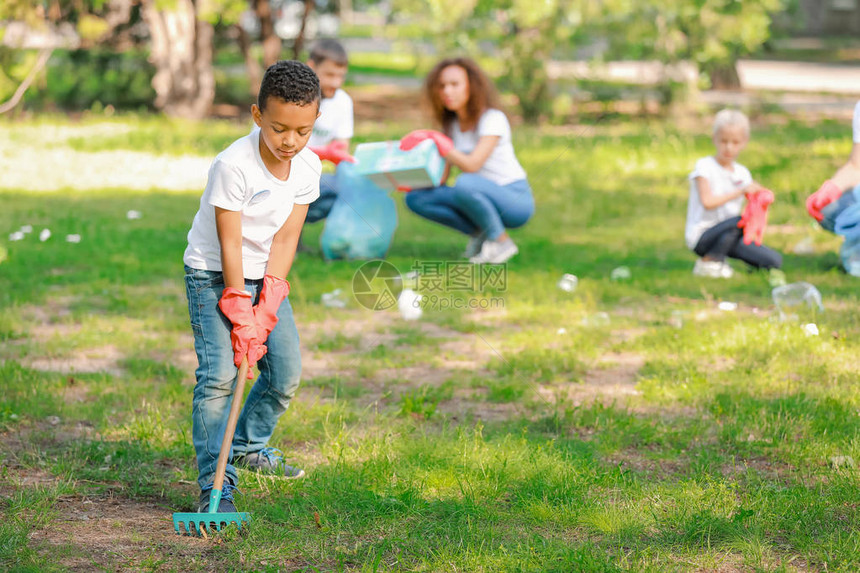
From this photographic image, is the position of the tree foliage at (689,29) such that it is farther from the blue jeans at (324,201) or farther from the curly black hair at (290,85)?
the curly black hair at (290,85)

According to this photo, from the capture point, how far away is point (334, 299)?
5730 millimetres

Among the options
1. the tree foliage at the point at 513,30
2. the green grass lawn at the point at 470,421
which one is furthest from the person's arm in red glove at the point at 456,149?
the tree foliage at the point at 513,30

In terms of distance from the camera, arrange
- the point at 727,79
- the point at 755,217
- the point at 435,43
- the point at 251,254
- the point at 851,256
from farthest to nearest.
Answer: the point at 727,79, the point at 435,43, the point at 851,256, the point at 755,217, the point at 251,254

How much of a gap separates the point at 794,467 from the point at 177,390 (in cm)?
252

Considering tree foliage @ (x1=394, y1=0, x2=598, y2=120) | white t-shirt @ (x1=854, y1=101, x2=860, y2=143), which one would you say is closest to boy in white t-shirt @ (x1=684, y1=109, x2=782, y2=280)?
white t-shirt @ (x1=854, y1=101, x2=860, y2=143)

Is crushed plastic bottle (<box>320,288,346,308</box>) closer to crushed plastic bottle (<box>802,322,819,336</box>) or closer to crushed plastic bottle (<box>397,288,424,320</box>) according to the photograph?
crushed plastic bottle (<box>397,288,424,320</box>)

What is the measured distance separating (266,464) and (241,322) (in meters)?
0.66

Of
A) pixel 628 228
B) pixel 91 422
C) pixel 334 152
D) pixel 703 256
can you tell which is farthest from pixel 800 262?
pixel 91 422

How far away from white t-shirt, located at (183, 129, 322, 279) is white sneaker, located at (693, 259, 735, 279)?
3.78 m

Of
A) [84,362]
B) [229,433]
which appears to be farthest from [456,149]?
[229,433]

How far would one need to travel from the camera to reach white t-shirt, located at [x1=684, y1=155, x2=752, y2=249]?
6316 millimetres

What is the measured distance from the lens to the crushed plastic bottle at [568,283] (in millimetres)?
5902

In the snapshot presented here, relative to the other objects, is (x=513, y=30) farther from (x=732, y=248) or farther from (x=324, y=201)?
(x=732, y=248)

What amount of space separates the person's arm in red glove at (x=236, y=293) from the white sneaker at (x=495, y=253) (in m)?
3.62
